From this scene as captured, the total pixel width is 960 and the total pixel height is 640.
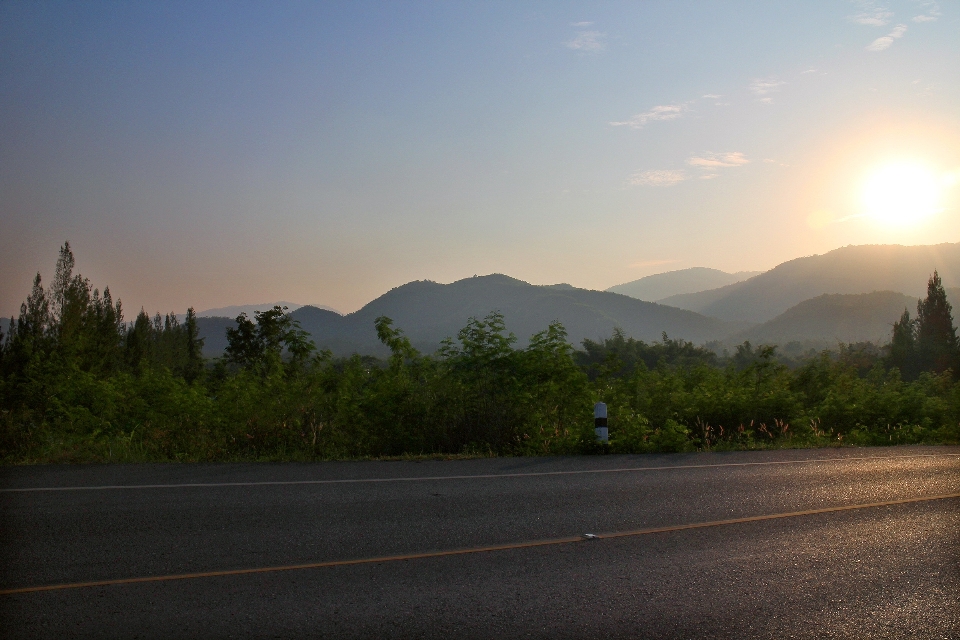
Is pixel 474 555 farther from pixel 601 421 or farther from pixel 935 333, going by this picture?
pixel 935 333

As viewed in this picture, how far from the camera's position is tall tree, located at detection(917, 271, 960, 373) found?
76.9 m

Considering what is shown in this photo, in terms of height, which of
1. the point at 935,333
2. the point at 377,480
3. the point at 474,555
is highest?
the point at 935,333

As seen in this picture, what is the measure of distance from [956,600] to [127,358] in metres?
79.1

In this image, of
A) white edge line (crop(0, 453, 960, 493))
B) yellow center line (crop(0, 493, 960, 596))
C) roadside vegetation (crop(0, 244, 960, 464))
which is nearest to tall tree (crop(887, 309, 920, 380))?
roadside vegetation (crop(0, 244, 960, 464))

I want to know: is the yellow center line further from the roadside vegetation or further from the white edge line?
the roadside vegetation

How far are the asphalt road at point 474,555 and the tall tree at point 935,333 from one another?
76091 millimetres

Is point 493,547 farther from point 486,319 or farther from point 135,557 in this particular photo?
point 486,319

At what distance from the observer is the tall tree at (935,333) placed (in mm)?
76938

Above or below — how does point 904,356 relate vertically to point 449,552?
above

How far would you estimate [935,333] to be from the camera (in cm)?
9856

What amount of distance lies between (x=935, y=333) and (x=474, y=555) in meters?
112

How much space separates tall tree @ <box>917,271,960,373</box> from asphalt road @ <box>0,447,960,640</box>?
250ft

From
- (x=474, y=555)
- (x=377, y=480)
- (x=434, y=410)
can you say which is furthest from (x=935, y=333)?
(x=474, y=555)

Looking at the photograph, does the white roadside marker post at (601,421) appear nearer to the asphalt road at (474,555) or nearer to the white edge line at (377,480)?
the white edge line at (377,480)
